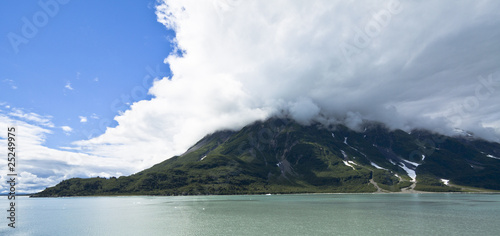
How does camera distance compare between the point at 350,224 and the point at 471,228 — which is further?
the point at 350,224

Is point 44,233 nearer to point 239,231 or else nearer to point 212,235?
point 212,235

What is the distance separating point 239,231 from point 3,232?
74.2 metres

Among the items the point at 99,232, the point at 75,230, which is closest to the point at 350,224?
the point at 99,232

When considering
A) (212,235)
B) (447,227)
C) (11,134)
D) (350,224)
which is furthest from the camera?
(350,224)

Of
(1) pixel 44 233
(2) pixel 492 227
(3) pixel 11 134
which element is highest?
(3) pixel 11 134

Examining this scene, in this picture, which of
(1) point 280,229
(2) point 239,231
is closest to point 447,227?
(1) point 280,229

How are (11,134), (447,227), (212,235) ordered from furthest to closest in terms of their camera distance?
(447,227)
(212,235)
(11,134)

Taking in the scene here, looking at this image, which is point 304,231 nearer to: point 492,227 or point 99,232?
point 492,227

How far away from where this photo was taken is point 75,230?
85.7 meters

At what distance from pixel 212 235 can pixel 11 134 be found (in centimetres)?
5222

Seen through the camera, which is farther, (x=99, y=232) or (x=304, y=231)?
(x=99, y=232)

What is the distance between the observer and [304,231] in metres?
74.3

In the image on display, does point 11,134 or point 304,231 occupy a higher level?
point 11,134

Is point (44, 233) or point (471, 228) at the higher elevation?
point (44, 233)
